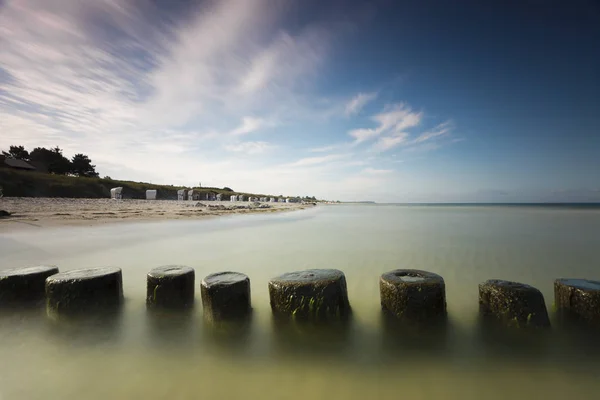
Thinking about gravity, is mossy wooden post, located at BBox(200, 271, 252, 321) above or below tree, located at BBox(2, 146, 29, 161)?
below

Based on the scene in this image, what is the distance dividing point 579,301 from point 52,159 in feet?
195

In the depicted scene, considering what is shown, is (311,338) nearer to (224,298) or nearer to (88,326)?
(224,298)

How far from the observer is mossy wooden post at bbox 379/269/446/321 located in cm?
248

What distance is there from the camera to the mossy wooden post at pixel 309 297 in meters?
2.46

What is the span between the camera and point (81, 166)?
44.7 metres

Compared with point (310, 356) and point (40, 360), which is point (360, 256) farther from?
point (40, 360)

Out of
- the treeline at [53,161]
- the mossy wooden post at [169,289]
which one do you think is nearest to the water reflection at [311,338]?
the mossy wooden post at [169,289]

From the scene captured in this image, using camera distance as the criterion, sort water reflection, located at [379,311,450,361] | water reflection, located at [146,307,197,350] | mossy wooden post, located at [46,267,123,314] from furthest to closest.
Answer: mossy wooden post, located at [46,267,123,314] < water reflection, located at [146,307,197,350] < water reflection, located at [379,311,450,361]

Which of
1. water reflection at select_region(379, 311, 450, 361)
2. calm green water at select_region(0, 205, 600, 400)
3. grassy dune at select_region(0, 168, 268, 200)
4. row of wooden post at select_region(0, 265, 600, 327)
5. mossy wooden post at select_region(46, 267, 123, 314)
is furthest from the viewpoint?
grassy dune at select_region(0, 168, 268, 200)

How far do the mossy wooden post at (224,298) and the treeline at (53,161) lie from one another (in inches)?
2065

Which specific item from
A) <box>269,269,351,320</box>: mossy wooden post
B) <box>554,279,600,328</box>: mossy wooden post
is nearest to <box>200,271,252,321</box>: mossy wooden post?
<box>269,269,351,320</box>: mossy wooden post

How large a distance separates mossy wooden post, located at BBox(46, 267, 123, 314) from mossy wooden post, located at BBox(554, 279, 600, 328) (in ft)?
15.2

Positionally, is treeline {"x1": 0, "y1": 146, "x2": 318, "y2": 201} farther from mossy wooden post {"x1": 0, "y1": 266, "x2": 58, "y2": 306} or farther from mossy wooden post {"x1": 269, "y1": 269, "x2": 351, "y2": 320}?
mossy wooden post {"x1": 269, "y1": 269, "x2": 351, "y2": 320}

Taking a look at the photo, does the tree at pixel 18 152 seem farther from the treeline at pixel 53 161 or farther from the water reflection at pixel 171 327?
the water reflection at pixel 171 327
